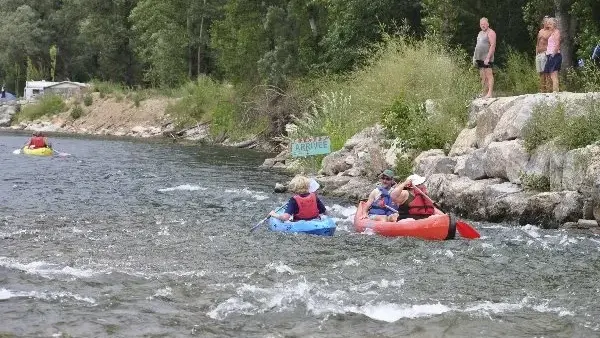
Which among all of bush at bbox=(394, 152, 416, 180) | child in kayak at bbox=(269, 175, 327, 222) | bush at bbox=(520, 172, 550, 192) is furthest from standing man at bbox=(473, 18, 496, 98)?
child in kayak at bbox=(269, 175, 327, 222)

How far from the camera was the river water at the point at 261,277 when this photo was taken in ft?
22.9

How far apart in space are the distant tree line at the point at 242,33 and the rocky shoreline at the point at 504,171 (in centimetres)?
556

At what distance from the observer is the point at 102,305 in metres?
7.43

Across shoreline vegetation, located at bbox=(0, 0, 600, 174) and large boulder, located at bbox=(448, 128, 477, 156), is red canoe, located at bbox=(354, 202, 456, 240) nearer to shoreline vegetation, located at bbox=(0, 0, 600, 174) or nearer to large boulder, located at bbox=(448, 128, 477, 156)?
shoreline vegetation, located at bbox=(0, 0, 600, 174)

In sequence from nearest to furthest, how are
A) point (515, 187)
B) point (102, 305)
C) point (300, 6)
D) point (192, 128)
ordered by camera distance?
1. point (102, 305)
2. point (515, 187)
3. point (300, 6)
4. point (192, 128)

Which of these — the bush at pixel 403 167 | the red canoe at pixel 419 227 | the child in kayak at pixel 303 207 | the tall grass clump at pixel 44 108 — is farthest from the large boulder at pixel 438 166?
the tall grass clump at pixel 44 108

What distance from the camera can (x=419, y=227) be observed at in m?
11.4

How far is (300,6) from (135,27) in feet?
69.2

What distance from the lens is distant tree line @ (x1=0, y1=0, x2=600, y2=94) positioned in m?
24.4

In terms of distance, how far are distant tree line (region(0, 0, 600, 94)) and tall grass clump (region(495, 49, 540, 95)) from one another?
131cm

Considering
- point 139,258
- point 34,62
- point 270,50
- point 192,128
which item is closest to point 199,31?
point 192,128

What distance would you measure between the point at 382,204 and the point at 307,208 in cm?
126

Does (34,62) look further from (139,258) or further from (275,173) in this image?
(139,258)

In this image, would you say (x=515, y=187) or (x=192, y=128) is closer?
(x=515, y=187)
